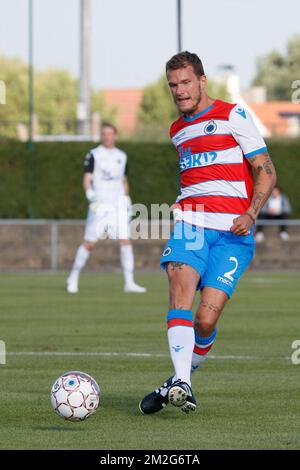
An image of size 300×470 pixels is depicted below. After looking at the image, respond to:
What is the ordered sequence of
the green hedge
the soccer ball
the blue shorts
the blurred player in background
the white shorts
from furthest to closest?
the green hedge, the blurred player in background, the white shorts, the blue shorts, the soccer ball

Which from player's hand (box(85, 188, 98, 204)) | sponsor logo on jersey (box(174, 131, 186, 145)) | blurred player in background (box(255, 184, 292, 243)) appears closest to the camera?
sponsor logo on jersey (box(174, 131, 186, 145))

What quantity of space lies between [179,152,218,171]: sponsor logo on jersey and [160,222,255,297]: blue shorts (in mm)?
416

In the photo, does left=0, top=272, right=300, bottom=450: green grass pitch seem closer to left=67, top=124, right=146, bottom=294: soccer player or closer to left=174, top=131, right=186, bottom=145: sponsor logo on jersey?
left=67, top=124, right=146, bottom=294: soccer player

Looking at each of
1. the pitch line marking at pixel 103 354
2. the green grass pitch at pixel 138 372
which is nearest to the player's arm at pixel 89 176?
the green grass pitch at pixel 138 372

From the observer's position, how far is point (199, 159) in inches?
337

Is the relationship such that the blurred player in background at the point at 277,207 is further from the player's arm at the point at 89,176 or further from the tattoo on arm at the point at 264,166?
the tattoo on arm at the point at 264,166

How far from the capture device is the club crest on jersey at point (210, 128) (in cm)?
854

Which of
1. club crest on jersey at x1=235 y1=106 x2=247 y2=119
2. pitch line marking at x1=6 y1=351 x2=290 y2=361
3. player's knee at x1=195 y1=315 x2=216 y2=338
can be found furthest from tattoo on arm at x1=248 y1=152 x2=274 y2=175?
pitch line marking at x1=6 y1=351 x2=290 y2=361

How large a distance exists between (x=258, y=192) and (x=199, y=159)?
466 millimetres

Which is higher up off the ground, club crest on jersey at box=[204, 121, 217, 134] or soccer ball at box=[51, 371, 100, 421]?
club crest on jersey at box=[204, 121, 217, 134]

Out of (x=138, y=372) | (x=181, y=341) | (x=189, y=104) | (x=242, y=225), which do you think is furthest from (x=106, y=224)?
(x=181, y=341)

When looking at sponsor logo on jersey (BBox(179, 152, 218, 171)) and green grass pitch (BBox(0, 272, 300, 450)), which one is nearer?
green grass pitch (BBox(0, 272, 300, 450))

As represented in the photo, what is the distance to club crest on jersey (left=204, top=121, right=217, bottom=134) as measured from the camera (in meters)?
8.54

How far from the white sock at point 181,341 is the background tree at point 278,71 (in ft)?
307
